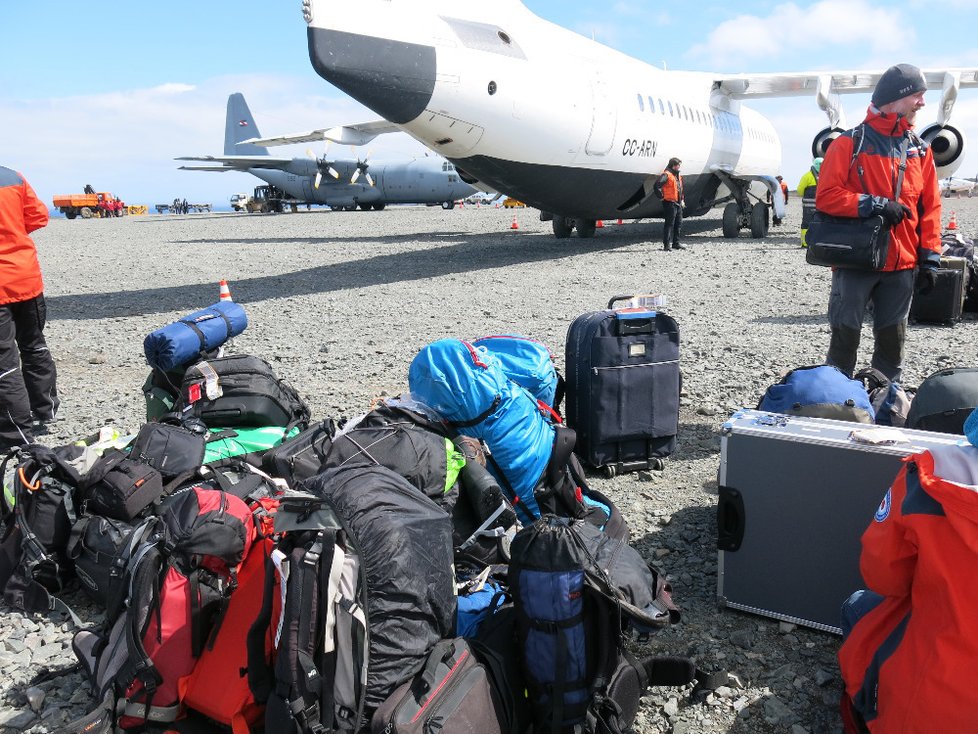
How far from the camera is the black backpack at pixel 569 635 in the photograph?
224cm

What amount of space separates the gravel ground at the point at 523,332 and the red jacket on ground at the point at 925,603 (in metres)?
0.58

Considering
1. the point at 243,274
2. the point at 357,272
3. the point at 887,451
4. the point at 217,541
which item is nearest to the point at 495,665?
the point at 217,541

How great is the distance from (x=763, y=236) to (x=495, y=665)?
16.3 metres

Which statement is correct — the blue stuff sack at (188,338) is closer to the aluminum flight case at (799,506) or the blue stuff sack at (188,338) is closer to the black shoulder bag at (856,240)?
the aluminum flight case at (799,506)

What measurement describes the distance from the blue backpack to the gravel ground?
2.54 ft

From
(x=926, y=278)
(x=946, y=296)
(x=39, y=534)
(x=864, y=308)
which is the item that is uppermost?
(x=926, y=278)

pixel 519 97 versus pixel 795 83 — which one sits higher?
pixel 795 83

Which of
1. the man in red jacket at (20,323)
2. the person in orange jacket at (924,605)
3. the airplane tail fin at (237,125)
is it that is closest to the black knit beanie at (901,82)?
the person in orange jacket at (924,605)

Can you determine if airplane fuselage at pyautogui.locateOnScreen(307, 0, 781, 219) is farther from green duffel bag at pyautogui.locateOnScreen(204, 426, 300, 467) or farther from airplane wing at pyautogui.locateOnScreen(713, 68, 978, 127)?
green duffel bag at pyautogui.locateOnScreen(204, 426, 300, 467)

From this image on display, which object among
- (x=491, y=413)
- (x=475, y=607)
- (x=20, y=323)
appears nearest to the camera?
(x=475, y=607)

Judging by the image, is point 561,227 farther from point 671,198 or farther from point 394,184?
point 394,184

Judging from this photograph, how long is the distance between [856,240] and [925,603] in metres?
2.96

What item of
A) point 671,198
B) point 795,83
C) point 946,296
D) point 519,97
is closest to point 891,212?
point 946,296

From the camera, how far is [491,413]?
349 centimetres
